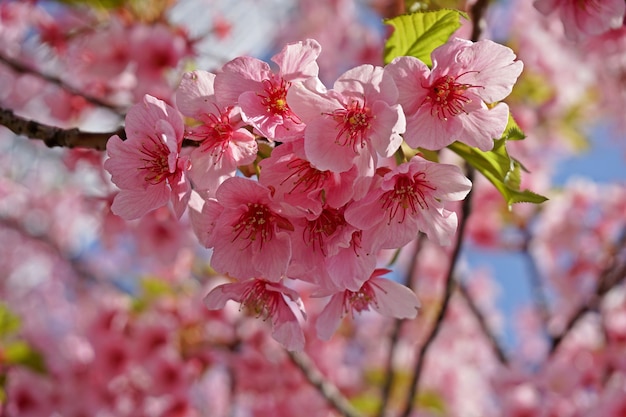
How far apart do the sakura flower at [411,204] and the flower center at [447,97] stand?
8 centimetres

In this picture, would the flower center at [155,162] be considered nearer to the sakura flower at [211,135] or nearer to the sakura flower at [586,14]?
the sakura flower at [211,135]

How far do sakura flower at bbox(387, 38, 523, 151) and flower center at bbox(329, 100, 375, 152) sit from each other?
0.22ft

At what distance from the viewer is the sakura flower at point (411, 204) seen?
1.00m

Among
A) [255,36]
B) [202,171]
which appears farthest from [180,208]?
[255,36]

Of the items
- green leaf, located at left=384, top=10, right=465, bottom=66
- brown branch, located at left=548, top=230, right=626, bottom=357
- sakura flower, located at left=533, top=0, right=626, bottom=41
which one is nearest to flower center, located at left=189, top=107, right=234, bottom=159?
green leaf, located at left=384, top=10, right=465, bottom=66

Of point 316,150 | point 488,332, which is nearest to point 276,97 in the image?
point 316,150

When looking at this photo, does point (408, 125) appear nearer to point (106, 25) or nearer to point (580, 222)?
point (106, 25)

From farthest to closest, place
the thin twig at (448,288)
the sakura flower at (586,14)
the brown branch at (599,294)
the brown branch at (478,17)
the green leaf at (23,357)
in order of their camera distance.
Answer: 1. the brown branch at (599,294)
2. the green leaf at (23,357)
3. the thin twig at (448,288)
4. the brown branch at (478,17)
5. the sakura flower at (586,14)

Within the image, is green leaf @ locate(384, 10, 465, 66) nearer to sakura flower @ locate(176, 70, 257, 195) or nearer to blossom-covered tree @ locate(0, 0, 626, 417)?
blossom-covered tree @ locate(0, 0, 626, 417)

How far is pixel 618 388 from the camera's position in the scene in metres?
2.20

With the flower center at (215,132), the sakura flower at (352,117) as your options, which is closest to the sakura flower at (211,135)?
the flower center at (215,132)

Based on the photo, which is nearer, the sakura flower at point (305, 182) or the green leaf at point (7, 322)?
the sakura flower at point (305, 182)

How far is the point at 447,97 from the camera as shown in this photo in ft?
3.39

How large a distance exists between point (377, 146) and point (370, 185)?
7cm
